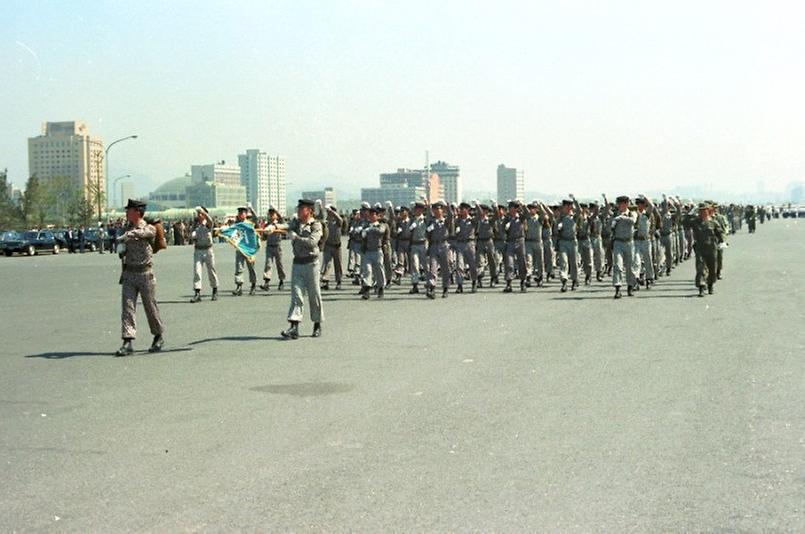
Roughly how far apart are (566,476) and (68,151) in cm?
17974

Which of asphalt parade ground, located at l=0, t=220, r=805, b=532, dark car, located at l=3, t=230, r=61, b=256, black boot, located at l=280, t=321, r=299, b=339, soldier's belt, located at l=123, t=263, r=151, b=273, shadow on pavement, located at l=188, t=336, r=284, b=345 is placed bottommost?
asphalt parade ground, located at l=0, t=220, r=805, b=532

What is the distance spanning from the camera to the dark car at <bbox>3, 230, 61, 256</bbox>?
57438 mm

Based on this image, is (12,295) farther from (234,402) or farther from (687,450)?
(687,450)

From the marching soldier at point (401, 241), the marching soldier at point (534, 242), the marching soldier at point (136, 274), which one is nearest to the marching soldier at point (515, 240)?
the marching soldier at point (534, 242)

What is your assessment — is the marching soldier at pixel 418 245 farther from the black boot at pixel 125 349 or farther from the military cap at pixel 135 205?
the black boot at pixel 125 349

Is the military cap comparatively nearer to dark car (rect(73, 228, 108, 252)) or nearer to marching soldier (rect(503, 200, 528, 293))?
marching soldier (rect(503, 200, 528, 293))

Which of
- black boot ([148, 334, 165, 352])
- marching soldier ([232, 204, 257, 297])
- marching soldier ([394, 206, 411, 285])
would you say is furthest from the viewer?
marching soldier ([394, 206, 411, 285])

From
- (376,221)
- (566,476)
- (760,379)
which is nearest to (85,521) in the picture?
(566,476)

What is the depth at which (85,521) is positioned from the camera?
5.84m

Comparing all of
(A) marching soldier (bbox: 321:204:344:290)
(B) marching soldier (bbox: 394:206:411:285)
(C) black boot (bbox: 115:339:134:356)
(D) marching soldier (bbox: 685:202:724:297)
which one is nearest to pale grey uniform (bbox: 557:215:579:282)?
(D) marching soldier (bbox: 685:202:724:297)

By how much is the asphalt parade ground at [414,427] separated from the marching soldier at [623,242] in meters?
4.13

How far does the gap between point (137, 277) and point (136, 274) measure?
0.15 feet

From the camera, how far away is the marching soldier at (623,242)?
20.7 meters

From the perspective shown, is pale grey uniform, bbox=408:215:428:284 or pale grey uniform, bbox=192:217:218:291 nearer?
pale grey uniform, bbox=192:217:218:291
